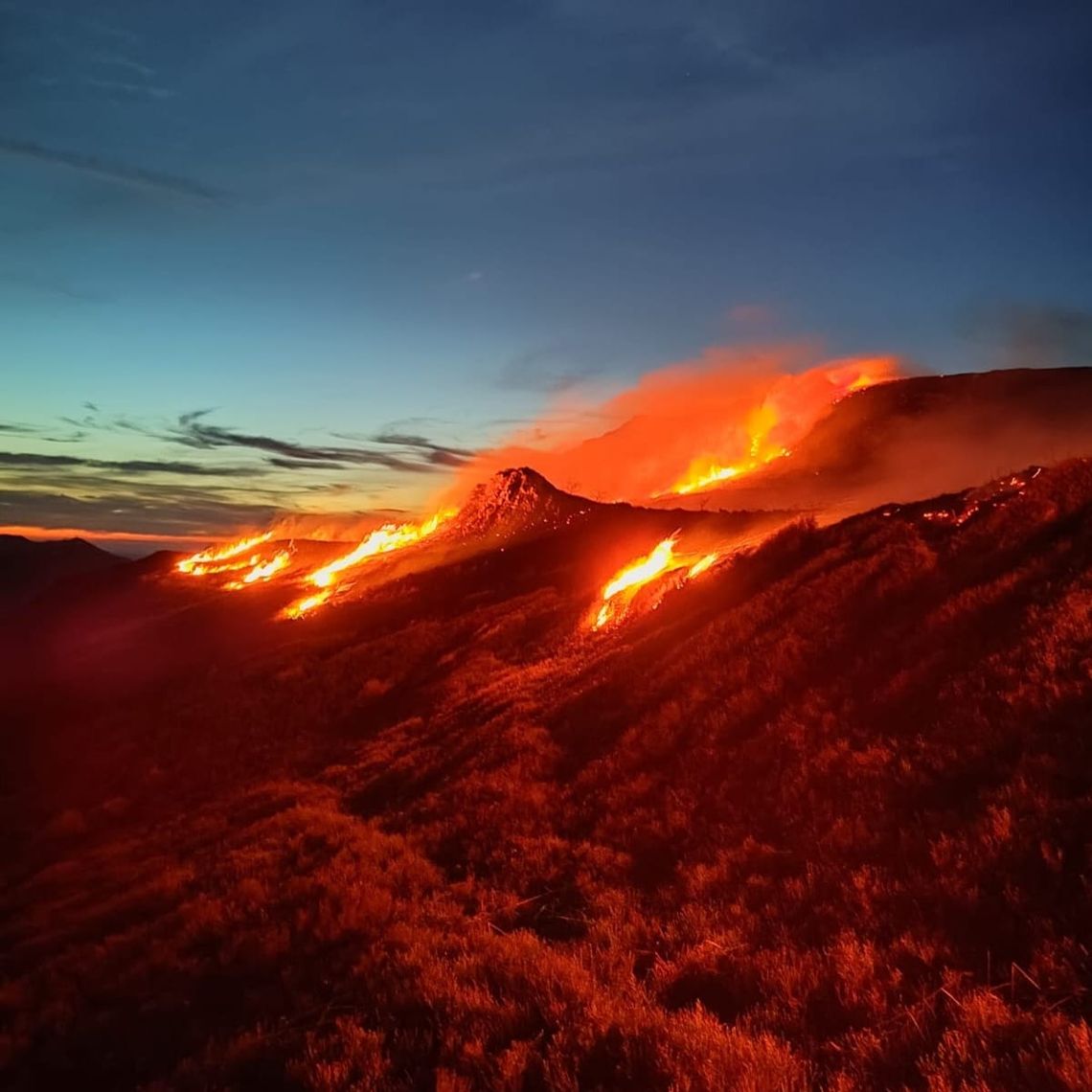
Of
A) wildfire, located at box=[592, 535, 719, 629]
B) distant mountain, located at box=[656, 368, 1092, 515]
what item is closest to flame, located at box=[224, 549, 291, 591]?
distant mountain, located at box=[656, 368, 1092, 515]

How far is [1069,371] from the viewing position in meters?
53.0

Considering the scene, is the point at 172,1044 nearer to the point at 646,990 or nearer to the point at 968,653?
the point at 646,990

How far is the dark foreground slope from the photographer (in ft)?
19.6

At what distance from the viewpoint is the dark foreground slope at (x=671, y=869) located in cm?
597

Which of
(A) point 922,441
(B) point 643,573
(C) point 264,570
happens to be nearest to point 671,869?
(B) point 643,573

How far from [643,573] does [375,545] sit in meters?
33.7

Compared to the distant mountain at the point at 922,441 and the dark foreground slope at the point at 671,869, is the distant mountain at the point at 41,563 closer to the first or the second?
the distant mountain at the point at 922,441

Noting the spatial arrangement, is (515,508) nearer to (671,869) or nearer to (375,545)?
(375,545)

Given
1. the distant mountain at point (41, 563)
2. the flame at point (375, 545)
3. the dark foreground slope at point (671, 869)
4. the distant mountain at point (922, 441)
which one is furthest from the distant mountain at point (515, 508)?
the distant mountain at point (41, 563)

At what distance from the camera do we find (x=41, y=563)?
509 feet

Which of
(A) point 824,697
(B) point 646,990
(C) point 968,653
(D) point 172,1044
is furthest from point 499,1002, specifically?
(C) point 968,653

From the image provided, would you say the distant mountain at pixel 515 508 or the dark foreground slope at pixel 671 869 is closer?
the dark foreground slope at pixel 671 869

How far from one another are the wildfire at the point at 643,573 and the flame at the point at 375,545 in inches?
925

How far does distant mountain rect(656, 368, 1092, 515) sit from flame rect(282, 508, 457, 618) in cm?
1929
